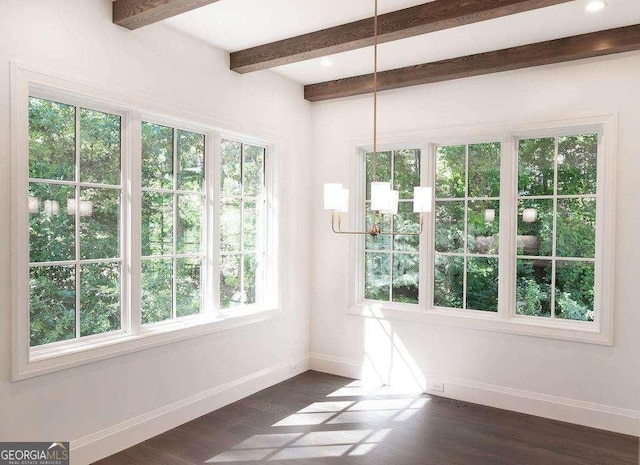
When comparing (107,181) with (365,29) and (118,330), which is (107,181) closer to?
(118,330)

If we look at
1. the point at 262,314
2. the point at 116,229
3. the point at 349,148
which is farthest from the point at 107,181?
the point at 349,148

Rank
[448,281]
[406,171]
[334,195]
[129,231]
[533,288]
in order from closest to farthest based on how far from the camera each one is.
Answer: [334,195] → [129,231] → [533,288] → [448,281] → [406,171]

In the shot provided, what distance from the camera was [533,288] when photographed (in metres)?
4.06

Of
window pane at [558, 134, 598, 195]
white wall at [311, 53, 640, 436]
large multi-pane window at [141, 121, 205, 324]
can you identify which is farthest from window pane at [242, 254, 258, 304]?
window pane at [558, 134, 598, 195]

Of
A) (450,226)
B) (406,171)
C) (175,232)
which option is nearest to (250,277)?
(175,232)

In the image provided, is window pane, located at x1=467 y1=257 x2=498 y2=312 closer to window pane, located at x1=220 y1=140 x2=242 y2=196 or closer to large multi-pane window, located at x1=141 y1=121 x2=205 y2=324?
window pane, located at x1=220 y1=140 x2=242 y2=196

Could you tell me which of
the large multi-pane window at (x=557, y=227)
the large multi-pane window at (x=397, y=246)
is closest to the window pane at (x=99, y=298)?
the large multi-pane window at (x=397, y=246)

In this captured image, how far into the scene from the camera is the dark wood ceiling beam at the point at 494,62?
3.47 metres

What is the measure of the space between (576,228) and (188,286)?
318 cm

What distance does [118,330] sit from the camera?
3.30 m

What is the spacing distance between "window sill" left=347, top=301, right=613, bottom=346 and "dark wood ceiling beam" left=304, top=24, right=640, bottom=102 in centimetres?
209

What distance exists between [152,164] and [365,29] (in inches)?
71.7

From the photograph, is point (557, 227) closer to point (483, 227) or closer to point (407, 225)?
point (483, 227)

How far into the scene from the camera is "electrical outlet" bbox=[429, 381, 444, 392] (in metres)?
4.36
